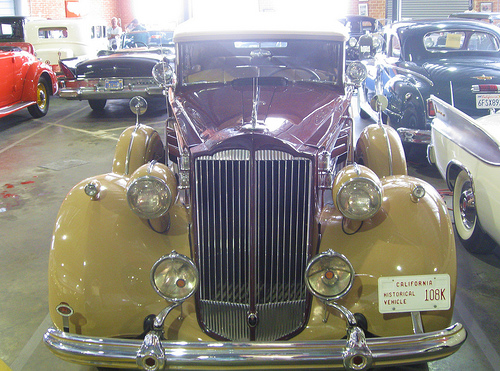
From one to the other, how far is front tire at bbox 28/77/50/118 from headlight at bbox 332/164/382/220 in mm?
8389

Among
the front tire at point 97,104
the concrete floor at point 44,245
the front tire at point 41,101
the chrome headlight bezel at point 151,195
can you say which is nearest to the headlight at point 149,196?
the chrome headlight bezel at point 151,195

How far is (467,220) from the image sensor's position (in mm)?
3852

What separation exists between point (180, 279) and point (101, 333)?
1.63 feet

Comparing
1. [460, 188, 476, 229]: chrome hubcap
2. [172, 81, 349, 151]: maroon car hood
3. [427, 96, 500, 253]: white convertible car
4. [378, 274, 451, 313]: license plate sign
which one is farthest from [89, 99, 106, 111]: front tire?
[378, 274, 451, 313]: license plate sign

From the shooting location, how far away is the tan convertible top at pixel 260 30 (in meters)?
3.29

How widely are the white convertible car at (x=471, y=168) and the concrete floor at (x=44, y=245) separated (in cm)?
24

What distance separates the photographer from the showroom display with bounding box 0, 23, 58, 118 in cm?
805

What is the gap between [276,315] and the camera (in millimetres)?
2318

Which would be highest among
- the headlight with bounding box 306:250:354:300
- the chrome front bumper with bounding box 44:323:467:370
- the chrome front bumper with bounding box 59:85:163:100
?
the chrome front bumper with bounding box 59:85:163:100

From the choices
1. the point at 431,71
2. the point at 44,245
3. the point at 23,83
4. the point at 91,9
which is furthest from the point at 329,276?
the point at 91,9

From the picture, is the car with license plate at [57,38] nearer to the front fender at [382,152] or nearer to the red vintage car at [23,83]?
the red vintage car at [23,83]

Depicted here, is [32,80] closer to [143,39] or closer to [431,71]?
[143,39]

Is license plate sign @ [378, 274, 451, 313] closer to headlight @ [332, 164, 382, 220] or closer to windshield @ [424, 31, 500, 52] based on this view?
headlight @ [332, 164, 382, 220]

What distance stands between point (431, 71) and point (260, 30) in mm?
3369
